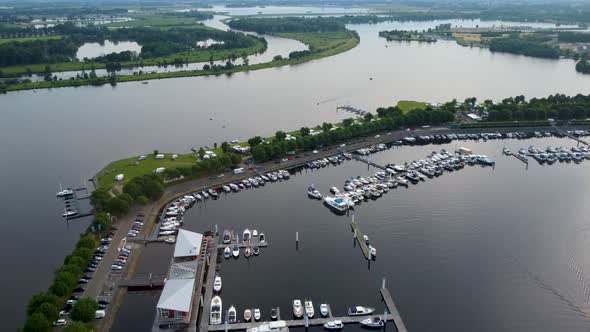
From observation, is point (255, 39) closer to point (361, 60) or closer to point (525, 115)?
point (361, 60)

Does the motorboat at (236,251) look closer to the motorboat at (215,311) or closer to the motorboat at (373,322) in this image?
the motorboat at (215,311)

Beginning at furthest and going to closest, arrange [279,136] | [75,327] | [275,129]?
1. [275,129]
2. [279,136]
3. [75,327]

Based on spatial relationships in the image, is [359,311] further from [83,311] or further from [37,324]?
[37,324]

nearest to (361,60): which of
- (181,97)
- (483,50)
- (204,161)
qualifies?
(483,50)

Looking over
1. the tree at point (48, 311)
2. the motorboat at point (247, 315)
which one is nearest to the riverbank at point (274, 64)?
the tree at point (48, 311)

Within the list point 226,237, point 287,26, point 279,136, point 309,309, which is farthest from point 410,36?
point 309,309

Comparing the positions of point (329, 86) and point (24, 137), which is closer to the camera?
point (24, 137)
